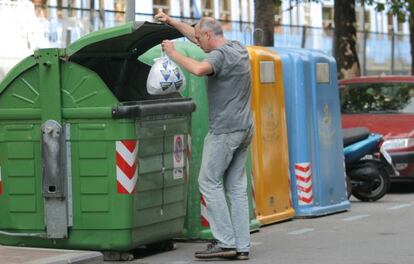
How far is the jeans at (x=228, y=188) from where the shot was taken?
8469 millimetres

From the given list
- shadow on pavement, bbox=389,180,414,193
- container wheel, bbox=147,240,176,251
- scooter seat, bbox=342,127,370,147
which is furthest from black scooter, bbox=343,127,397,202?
container wheel, bbox=147,240,176,251

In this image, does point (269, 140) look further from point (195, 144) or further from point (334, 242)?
point (334, 242)

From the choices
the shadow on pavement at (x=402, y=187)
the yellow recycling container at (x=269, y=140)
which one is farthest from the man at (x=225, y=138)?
the shadow on pavement at (x=402, y=187)

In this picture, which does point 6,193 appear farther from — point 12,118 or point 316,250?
point 316,250

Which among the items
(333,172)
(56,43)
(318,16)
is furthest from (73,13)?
(318,16)

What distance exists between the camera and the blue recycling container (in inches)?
447

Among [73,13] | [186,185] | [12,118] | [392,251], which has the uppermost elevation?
[73,13]

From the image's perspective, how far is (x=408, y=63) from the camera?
38719 mm

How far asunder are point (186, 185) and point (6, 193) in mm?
1514

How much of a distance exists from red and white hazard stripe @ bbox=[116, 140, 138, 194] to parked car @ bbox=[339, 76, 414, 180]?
274 inches

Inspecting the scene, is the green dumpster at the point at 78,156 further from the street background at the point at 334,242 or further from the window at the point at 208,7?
the window at the point at 208,7

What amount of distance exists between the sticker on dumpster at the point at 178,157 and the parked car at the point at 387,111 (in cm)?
606

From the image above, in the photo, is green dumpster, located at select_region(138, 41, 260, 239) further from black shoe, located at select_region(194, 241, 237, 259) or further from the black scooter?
the black scooter

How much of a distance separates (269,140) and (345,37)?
13785 millimetres
